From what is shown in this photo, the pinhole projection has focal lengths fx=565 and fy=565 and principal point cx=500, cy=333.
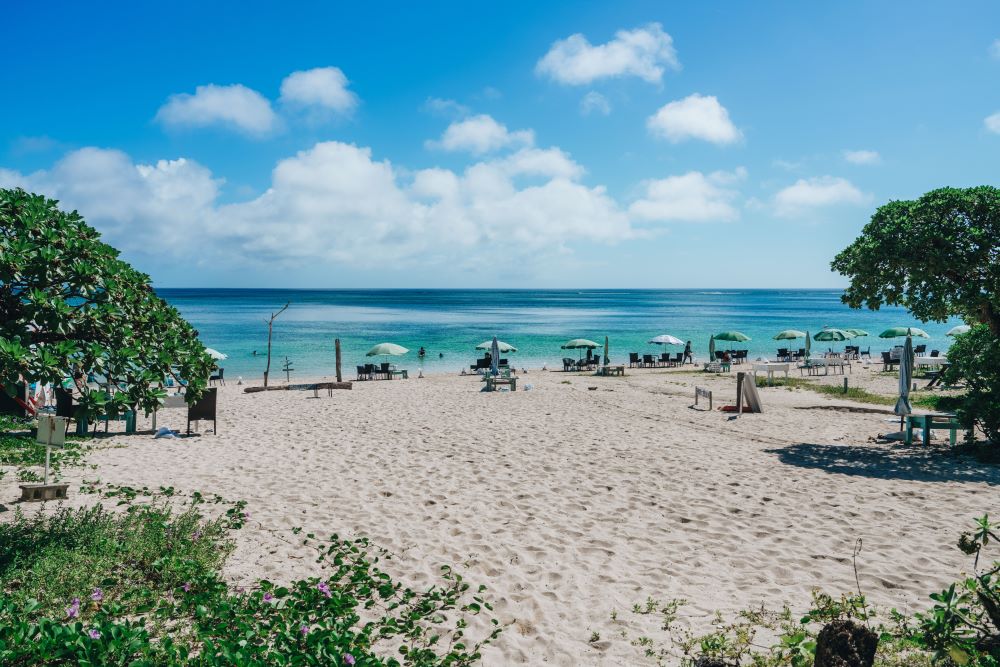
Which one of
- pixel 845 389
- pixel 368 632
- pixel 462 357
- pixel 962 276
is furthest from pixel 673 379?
pixel 368 632

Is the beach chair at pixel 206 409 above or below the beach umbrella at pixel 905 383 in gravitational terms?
below

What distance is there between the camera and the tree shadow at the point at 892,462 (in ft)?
29.8

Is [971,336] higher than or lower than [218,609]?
higher

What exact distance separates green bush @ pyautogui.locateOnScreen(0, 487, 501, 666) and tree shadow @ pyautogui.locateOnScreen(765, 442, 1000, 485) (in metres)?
7.58

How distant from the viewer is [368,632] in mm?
4363

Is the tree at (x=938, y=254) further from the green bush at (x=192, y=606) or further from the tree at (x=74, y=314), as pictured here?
the tree at (x=74, y=314)

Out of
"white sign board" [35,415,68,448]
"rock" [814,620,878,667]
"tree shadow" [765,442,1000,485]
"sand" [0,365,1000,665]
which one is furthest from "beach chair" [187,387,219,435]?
"rock" [814,620,878,667]

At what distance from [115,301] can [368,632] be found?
3.62 m

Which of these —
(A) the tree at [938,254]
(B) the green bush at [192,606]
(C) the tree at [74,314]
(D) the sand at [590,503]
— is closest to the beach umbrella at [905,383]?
(D) the sand at [590,503]

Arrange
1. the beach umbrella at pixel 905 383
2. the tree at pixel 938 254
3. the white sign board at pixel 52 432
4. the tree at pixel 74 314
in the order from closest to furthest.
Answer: the tree at pixel 74 314 → the white sign board at pixel 52 432 → the tree at pixel 938 254 → the beach umbrella at pixel 905 383

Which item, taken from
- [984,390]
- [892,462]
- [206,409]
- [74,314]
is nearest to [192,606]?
[74,314]

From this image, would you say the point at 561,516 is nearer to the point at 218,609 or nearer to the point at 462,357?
the point at 218,609

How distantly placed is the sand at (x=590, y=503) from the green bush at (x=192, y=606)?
1.08 ft

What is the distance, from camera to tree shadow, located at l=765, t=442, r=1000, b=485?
909cm
